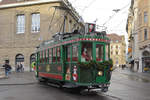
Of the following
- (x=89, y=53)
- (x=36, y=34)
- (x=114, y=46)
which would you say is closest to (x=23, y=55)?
(x=36, y=34)

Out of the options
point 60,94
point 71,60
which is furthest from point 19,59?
point 71,60

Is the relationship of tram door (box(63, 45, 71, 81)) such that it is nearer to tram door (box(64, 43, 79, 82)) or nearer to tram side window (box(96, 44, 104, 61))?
tram door (box(64, 43, 79, 82))

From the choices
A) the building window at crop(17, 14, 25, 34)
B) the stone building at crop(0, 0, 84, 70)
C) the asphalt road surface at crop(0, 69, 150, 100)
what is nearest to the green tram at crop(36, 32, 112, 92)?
the asphalt road surface at crop(0, 69, 150, 100)

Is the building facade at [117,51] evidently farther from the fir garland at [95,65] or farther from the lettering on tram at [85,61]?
the fir garland at [95,65]

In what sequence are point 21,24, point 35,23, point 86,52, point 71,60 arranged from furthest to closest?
1. point 21,24
2. point 35,23
3. point 71,60
4. point 86,52

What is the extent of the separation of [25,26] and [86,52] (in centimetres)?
2779

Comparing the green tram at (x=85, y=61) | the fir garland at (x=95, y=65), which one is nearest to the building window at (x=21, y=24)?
the green tram at (x=85, y=61)

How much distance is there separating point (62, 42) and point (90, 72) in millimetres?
2479

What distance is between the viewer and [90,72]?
9.73m

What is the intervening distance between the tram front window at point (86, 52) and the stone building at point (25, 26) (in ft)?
78.1

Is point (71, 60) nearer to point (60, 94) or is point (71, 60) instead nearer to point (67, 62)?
point (67, 62)

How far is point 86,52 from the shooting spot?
9938mm

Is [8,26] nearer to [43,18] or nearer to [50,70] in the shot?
[43,18]

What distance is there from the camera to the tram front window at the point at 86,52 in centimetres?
986
